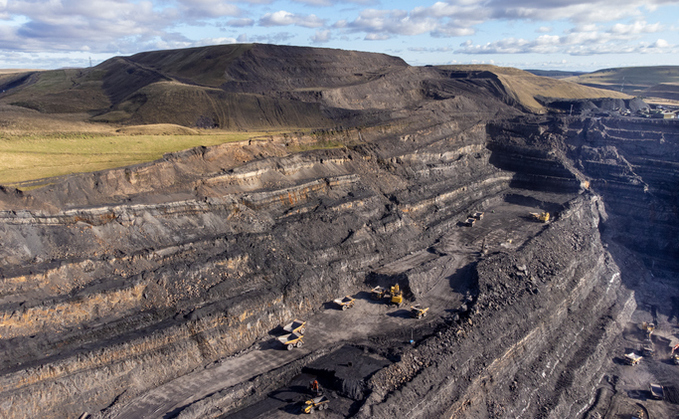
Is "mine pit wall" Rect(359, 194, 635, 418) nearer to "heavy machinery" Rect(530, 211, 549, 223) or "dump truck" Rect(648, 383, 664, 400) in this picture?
"dump truck" Rect(648, 383, 664, 400)

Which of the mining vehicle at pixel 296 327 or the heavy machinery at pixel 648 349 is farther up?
the mining vehicle at pixel 296 327

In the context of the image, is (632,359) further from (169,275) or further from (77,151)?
(77,151)

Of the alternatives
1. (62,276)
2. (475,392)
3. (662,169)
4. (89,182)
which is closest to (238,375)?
(62,276)

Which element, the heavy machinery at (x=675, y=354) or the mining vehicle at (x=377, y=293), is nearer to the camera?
the mining vehicle at (x=377, y=293)

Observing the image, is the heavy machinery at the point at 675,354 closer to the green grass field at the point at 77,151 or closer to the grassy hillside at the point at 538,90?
the green grass field at the point at 77,151

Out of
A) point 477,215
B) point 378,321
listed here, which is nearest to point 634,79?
point 477,215

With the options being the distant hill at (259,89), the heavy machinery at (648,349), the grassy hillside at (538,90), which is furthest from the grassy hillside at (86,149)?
the grassy hillside at (538,90)
